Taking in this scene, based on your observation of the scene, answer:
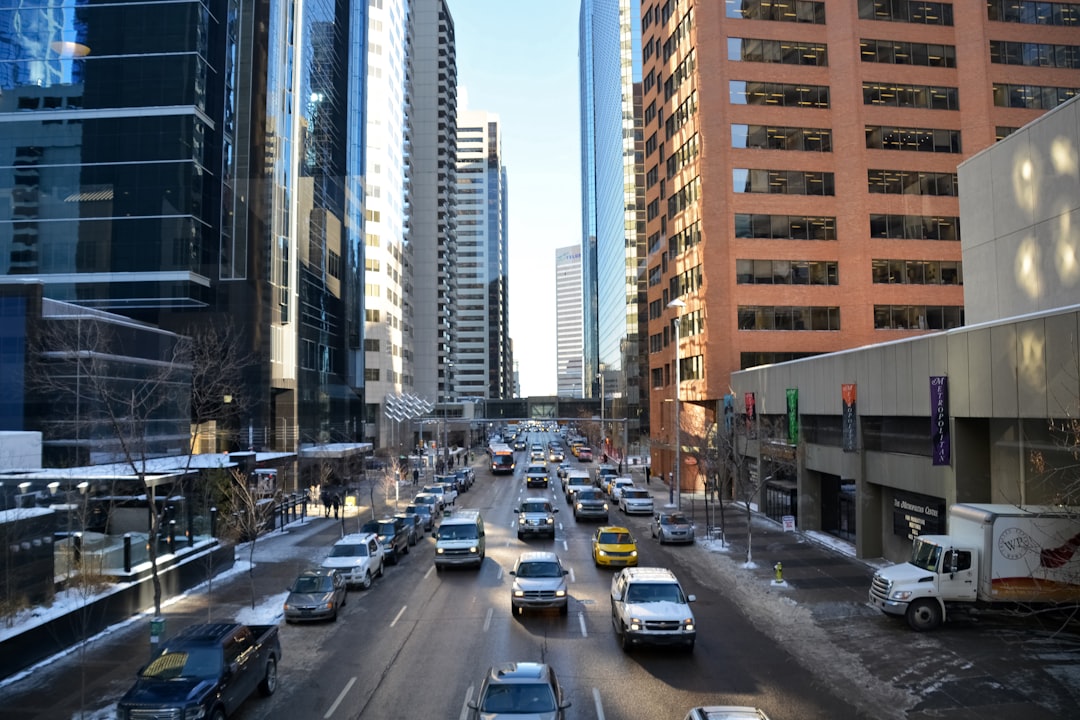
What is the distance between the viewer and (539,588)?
20.9 m

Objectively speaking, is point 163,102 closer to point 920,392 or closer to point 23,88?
point 23,88

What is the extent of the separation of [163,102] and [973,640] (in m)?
60.7

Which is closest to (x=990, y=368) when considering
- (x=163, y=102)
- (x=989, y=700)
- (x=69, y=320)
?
(x=989, y=700)

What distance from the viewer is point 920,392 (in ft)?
86.9

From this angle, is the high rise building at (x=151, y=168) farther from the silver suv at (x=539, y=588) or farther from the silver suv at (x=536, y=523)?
the silver suv at (x=539, y=588)


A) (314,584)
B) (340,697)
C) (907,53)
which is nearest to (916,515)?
(314,584)

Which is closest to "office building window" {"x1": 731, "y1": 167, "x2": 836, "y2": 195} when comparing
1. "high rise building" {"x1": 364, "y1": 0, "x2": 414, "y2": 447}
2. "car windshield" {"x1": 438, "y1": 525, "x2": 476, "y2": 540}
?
Result: "car windshield" {"x1": 438, "y1": 525, "x2": 476, "y2": 540}

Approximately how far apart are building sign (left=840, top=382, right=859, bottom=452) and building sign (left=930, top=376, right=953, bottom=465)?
22.5 ft

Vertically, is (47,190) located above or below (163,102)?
below

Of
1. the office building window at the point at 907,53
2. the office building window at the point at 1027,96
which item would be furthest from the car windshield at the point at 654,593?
the office building window at the point at 1027,96

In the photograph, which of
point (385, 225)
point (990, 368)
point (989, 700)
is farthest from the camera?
point (385, 225)

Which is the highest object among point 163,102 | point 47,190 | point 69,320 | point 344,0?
point 344,0

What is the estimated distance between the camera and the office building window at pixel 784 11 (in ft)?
193

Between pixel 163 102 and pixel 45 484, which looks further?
pixel 163 102
